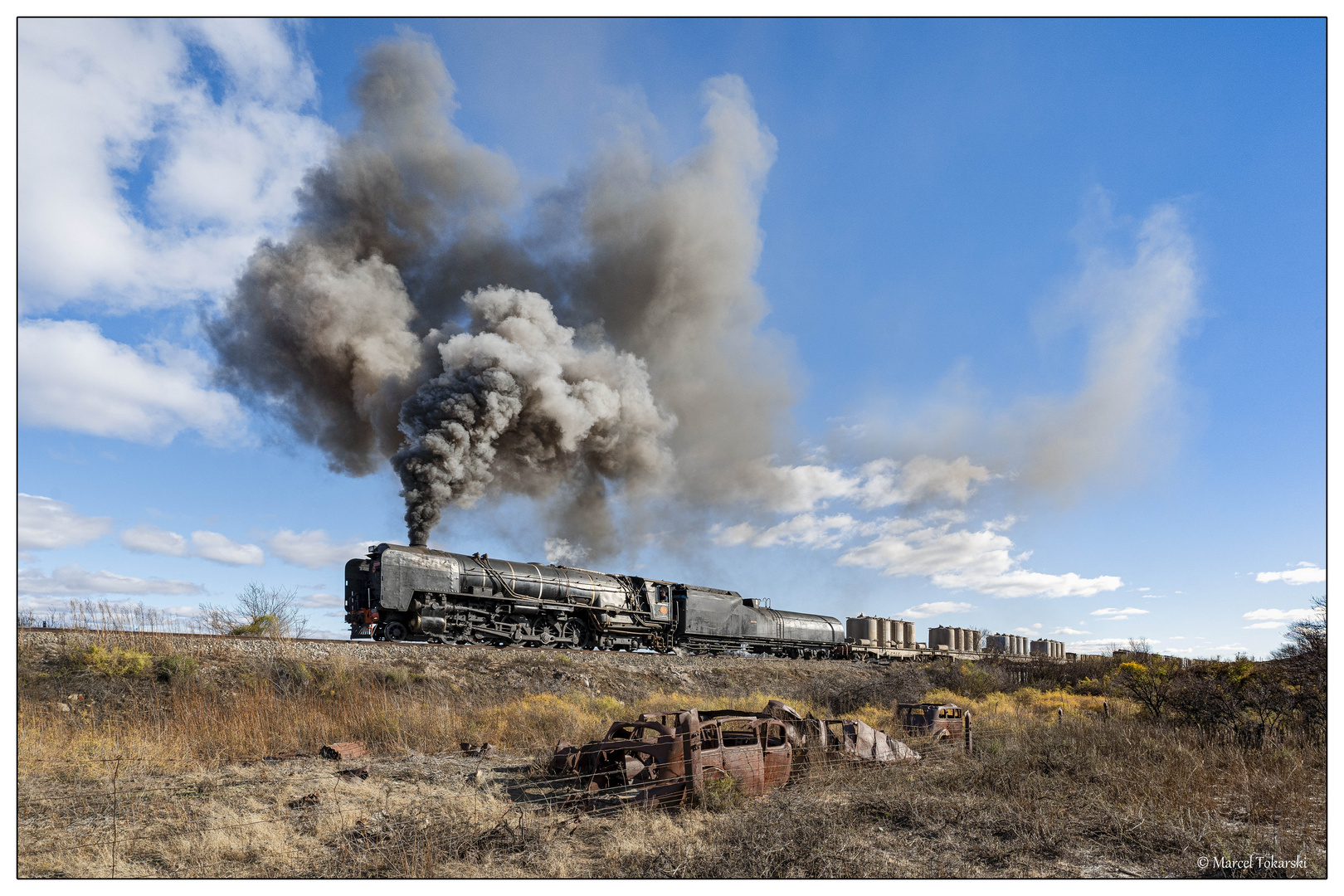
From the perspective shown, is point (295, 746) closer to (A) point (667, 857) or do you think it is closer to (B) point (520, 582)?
(A) point (667, 857)

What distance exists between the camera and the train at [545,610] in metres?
19.0

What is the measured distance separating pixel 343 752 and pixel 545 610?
1201 cm

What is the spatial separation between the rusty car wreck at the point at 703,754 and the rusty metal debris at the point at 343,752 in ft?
11.9

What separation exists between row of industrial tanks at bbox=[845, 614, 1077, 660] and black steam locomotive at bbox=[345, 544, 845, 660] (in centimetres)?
1254

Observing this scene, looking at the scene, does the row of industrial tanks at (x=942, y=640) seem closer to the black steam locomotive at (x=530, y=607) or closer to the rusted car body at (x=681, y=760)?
the black steam locomotive at (x=530, y=607)

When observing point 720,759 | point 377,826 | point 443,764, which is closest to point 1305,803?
point 720,759

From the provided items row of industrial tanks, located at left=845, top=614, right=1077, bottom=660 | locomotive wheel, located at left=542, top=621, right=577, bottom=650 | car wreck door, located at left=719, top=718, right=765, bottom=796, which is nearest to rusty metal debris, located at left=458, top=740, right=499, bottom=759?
car wreck door, located at left=719, top=718, right=765, bottom=796

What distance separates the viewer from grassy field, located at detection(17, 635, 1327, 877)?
595cm

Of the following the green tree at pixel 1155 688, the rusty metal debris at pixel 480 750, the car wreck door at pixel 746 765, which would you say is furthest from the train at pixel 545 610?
the green tree at pixel 1155 688

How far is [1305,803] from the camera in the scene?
26.1 ft

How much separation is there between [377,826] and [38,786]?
5.05 meters

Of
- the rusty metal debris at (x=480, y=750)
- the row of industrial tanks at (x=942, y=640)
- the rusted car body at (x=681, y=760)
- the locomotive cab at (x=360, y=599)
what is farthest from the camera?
the row of industrial tanks at (x=942, y=640)

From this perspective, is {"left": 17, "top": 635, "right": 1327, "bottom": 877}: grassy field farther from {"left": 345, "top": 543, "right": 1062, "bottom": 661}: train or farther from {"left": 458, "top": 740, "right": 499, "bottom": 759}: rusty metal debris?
{"left": 345, "top": 543, "right": 1062, "bottom": 661}: train

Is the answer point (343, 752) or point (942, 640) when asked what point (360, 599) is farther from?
point (942, 640)
